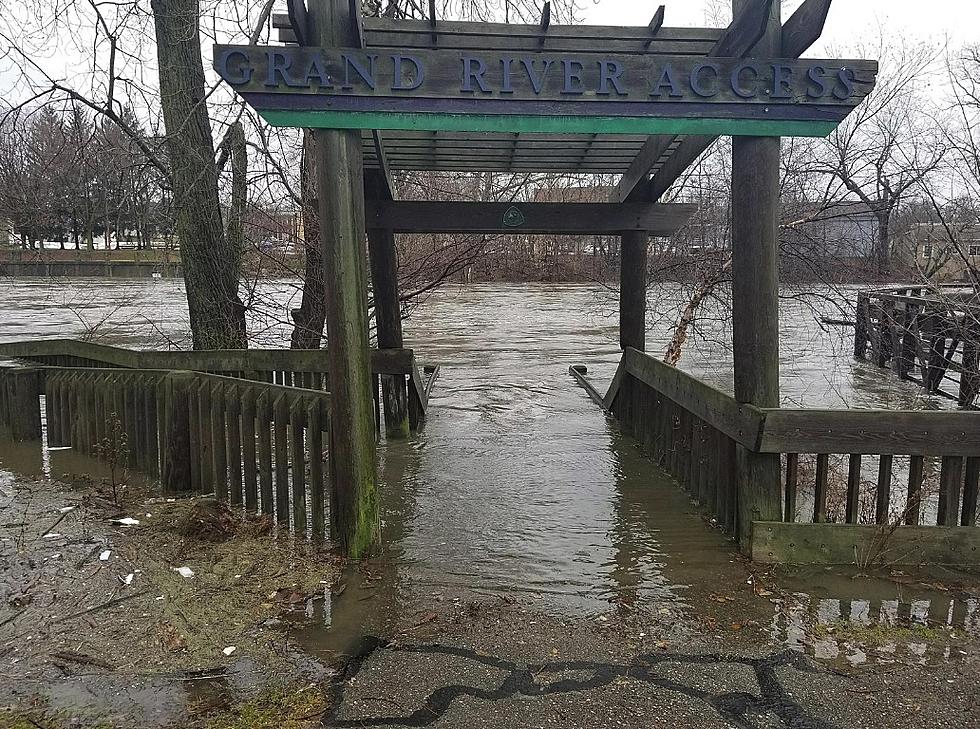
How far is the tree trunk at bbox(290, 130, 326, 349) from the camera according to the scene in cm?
1031

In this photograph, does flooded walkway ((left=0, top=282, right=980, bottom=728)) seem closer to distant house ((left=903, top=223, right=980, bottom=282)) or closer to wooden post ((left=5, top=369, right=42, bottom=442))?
wooden post ((left=5, top=369, right=42, bottom=442))

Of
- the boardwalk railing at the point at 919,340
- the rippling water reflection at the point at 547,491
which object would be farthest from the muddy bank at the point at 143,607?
the boardwalk railing at the point at 919,340

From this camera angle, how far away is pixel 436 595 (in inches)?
185

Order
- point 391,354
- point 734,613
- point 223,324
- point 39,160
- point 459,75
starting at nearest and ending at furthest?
point 734,613
point 459,75
point 391,354
point 223,324
point 39,160

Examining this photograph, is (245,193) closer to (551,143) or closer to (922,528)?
(551,143)

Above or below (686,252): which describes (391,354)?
below

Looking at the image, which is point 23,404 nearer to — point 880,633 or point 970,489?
point 880,633

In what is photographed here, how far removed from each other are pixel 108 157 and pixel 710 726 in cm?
1095

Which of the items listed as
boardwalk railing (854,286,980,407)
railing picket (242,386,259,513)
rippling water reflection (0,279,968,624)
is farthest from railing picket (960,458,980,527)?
boardwalk railing (854,286,980,407)

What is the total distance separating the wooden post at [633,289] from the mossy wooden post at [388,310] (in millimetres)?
2716

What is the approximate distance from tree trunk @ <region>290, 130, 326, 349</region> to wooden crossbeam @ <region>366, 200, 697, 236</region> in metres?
1.74

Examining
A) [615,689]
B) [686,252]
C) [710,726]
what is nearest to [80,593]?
[615,689]

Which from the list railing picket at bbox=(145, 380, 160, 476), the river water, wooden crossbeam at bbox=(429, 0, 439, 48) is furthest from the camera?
railing picket at bbox=(145, 380, 160, 476)

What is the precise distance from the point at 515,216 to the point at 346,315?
4.04m
